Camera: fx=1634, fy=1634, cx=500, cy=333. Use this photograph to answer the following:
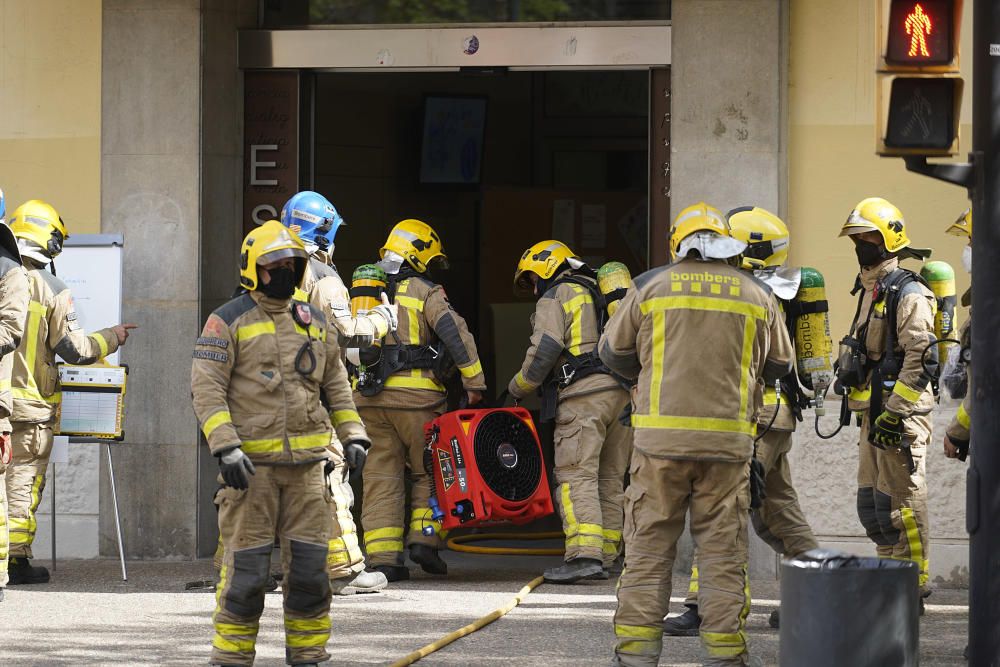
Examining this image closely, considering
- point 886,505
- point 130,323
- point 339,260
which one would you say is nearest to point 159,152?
point 130,323

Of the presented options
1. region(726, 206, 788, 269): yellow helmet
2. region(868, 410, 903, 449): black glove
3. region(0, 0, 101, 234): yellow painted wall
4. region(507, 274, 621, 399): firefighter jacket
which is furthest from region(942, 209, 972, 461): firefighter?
region(0, 0, 101, 234): yellow painted wall

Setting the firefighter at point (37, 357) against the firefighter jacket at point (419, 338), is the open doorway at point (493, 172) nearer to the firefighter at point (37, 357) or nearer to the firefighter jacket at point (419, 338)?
the firefighter jacket at point (419, 338)

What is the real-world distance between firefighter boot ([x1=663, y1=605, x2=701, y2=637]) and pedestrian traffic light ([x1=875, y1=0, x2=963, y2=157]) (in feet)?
9.77

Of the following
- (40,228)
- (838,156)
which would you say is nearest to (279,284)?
(40,228)

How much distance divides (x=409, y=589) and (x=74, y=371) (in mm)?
2366

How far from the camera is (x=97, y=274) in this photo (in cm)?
1011

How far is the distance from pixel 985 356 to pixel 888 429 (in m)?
2.45

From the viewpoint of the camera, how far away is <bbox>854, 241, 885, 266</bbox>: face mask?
27.9 ft

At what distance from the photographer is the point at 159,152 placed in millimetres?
10523

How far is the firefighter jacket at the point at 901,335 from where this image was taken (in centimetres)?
805

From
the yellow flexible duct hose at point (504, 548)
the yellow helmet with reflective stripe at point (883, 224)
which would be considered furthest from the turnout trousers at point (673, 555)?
the yellow flexible duct hose at point (504, 548)

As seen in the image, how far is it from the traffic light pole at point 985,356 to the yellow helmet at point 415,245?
4621 mm

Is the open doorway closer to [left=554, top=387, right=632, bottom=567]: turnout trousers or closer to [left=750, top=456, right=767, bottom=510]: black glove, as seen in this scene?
[left=554, top=387, right=632, bottom=567]: turnout trousers

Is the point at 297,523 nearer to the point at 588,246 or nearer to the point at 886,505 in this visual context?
the point at 886,505
